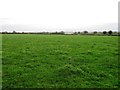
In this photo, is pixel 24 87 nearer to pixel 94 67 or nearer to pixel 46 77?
pixel 46 77

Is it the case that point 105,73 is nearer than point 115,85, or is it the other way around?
point 115,85

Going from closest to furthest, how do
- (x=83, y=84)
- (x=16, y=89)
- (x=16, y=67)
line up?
1. (x=16, y=89)
2. (x=83, y=84)
3. (x=16, y=67)

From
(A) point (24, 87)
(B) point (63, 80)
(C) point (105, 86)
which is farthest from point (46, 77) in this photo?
(C) point (105, 86)

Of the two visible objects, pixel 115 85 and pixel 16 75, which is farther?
pixel 16 75

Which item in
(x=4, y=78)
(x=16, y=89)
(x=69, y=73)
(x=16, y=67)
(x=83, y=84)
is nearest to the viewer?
(x=16, y=89)

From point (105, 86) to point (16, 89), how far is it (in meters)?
4.00

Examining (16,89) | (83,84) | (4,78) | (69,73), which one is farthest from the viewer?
(69,73)

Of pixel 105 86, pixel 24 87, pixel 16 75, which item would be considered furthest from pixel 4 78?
pixel 105 86

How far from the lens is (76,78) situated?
11977mm

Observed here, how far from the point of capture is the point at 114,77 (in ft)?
41.0

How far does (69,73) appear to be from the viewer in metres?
12.8

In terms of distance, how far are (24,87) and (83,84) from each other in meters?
2.70

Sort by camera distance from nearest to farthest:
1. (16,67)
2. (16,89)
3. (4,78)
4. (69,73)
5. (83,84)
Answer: (16,89), (83,84), (4,78), (69,73), (16,67)

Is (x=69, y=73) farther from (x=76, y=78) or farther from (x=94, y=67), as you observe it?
(x=94, y=67)
